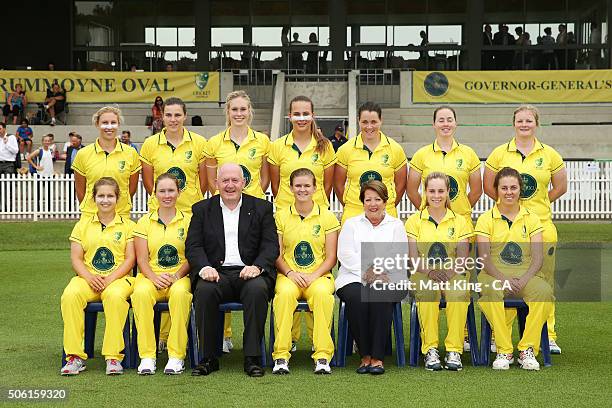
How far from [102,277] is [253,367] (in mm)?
1431

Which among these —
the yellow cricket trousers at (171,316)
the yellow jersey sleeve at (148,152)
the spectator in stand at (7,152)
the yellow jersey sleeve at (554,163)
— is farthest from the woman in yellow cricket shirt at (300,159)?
the spectator in stand at (7,152)

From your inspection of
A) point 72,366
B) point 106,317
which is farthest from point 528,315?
point 72,366

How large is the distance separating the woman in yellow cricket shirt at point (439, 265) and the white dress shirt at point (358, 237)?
17 centimetres

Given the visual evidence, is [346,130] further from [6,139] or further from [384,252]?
[384,252]

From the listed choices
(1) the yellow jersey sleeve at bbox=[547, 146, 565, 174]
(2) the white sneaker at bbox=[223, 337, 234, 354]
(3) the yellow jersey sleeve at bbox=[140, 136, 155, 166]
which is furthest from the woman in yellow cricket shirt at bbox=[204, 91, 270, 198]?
(1) the yellow jersey sleeve at bbox=[547, 146, 565, 174]

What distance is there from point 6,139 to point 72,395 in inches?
713

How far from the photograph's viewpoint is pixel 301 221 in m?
8.45

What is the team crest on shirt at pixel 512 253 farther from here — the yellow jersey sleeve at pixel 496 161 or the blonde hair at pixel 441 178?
the yellow jersey sleeve at pixel 496 161

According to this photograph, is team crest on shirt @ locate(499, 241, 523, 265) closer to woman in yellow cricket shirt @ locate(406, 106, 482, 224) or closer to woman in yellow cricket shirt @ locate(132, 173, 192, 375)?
woman in yellow cricket shirt @ locate(406, 106, 482, 224)

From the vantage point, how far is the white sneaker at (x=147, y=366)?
7820 millimetres

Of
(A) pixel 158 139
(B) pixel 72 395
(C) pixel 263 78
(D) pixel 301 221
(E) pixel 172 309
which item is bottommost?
(B) pixel 72 395

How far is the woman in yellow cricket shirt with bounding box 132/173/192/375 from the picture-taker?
793 centimetres

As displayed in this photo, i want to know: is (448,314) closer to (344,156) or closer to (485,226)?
(485,226)

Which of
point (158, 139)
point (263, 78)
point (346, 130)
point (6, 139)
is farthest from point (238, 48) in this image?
point (158, 139)
